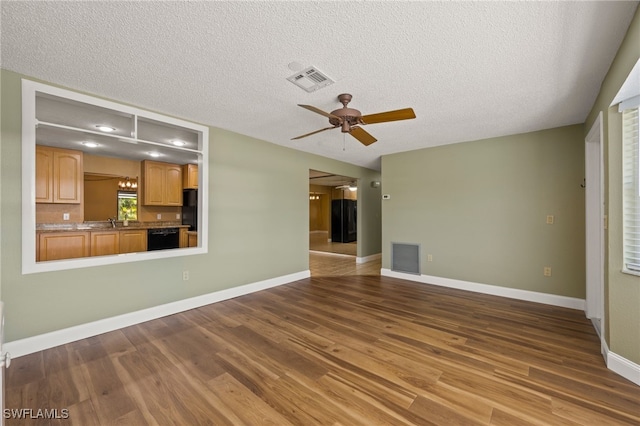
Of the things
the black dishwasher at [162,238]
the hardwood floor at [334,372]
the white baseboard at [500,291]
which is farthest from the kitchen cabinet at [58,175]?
the white baseboard at [500,291]

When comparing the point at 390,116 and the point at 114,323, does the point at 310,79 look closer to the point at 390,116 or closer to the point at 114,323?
the point at 390,116

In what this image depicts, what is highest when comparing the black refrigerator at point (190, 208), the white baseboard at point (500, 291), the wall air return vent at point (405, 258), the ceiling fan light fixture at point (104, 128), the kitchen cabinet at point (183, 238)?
the ceiling fan light fixture at point (104, 128)

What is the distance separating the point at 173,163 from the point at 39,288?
171 inches

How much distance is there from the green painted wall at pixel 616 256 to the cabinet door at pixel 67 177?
23.3ft

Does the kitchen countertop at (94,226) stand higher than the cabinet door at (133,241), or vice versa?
the kitchen countertop at (94,226)

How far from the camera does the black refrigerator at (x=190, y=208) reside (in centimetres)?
594

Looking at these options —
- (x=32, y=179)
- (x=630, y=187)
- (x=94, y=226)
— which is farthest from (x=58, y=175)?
(x=630, y=187)

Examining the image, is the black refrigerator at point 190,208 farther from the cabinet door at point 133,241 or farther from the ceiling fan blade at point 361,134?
the ceiling fan blade at point 361,134

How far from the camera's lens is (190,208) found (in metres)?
6.12

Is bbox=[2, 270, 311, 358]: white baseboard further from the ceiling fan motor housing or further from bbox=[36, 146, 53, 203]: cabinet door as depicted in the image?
bbox=[36, 146, 53, 203]: cabinet door

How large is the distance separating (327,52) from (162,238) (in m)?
5.27

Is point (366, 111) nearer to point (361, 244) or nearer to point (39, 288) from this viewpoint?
point (39, 288)

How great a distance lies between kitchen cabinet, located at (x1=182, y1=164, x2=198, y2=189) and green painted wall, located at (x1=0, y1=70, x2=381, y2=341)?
247cm

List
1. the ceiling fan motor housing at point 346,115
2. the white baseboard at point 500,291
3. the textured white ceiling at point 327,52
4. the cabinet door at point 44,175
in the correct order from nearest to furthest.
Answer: the textured white ceiling at point 327,52, the ceiling fan motor housing at point 346,115, the white baseboard at point 500,291, the cabinet door at point 44,175
